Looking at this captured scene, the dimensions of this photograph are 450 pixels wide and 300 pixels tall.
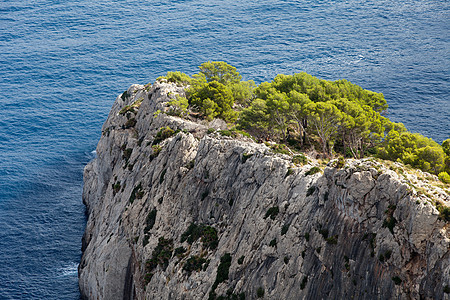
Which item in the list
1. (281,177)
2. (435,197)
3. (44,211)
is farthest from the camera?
(44,211)

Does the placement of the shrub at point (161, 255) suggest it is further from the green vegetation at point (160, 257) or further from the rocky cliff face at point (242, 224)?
the rocky cliff face at point (242, 224)

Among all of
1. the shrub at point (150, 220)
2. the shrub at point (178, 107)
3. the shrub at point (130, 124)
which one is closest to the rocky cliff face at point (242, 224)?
the shrub at point (150, 220)

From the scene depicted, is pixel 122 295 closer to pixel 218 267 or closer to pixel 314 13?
pixel 218 267

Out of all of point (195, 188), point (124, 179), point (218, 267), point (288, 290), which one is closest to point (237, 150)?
point (195, 188)

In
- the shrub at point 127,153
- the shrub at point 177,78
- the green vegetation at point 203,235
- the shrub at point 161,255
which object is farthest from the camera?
the shrub at point 177,78

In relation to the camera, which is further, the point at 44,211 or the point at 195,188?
the point at 44,211

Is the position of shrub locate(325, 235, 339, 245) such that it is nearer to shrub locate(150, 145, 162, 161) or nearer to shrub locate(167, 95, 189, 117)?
shrub locate(150, 145, 162, 161)

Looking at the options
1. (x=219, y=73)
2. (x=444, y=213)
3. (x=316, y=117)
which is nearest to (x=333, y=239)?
(x=444, y=213)
